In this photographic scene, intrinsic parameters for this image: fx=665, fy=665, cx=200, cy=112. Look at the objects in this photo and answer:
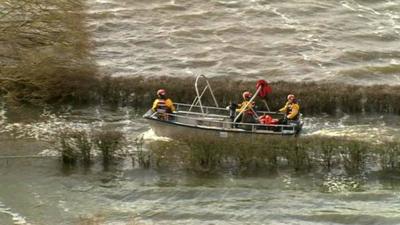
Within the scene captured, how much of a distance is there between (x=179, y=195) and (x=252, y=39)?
32.7m

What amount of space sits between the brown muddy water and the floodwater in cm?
1885

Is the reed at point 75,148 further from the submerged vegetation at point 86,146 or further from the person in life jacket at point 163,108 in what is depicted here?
the person in life jacket at point 163,108

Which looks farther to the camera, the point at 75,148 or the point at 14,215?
the point at 75,148

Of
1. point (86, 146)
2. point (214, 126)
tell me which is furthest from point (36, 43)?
point (214, 126)

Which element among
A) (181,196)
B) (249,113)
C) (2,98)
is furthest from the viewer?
(2,98)

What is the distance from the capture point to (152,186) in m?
25.6

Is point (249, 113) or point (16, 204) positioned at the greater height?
point (249, 113)

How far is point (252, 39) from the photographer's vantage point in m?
55.6

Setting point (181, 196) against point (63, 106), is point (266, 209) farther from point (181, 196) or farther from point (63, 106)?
point (63, 106)

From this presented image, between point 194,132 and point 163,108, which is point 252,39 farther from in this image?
point 194,132

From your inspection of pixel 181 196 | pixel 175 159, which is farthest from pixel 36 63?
pixel 181 196

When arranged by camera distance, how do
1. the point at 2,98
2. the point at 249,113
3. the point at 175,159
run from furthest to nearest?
1. the point at 2,98
2. the point at 249,113
3. the point at 175,159

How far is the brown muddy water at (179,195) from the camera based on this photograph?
2258 cm

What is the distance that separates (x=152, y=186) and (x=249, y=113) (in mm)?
7453
